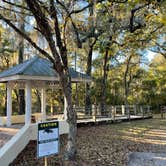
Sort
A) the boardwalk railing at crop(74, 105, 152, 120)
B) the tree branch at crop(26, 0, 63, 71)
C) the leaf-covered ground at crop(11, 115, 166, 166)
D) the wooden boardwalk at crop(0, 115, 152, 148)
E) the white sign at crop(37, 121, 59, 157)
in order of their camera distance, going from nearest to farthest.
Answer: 1. the white sign at crop(37, 121, 59, 157)
2. the tree branch at crop(26, 0, 63, 71)
3. the leaf-covered ground at crop(11, 115, 166, 166)
4. the wooden boardwalk at crop(0, 115, 152, 148)
5. the boardwalk railing at crop(74, 105, 152, 120)

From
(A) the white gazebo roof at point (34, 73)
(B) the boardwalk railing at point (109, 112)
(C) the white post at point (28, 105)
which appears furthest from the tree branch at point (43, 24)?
(B) the boardwalk railing at point (109, 112)

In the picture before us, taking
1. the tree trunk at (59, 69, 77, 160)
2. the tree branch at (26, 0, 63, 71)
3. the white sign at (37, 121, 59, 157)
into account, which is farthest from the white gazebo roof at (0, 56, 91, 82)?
the white sign at (37, 121, 59, 157)

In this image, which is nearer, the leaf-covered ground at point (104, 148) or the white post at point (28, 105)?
the leaf-covered ground at point (104, 148)

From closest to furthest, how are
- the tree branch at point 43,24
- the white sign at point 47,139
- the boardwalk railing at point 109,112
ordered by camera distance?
the white sign at point 47,139
the tree branch at point 43,24
the boardwalk railing at point 109,112

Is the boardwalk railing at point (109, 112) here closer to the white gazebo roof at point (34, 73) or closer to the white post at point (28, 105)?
the white gazebo roof at point (34, 73)

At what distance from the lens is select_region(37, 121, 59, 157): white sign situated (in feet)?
20.5

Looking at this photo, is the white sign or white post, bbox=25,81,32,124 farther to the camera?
white post, bbox=25,81,32,124

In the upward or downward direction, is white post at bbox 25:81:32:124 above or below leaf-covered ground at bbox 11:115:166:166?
above

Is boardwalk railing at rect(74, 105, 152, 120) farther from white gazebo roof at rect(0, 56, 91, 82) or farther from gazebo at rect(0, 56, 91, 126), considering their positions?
white gazebo roof at rect(0, 56, 91, 82)

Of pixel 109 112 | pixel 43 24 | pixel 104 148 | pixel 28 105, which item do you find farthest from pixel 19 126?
pixel 109 112

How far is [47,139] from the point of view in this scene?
252 inches

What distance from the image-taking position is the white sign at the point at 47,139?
20.5 feet

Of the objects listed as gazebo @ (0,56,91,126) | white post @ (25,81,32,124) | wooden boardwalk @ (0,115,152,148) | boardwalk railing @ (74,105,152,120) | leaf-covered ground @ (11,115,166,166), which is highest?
gazebo @ (0,56,91,126)

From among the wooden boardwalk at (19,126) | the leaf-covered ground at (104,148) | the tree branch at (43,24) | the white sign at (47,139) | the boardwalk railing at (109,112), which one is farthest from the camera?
the boardwalk railing at (109,112)
